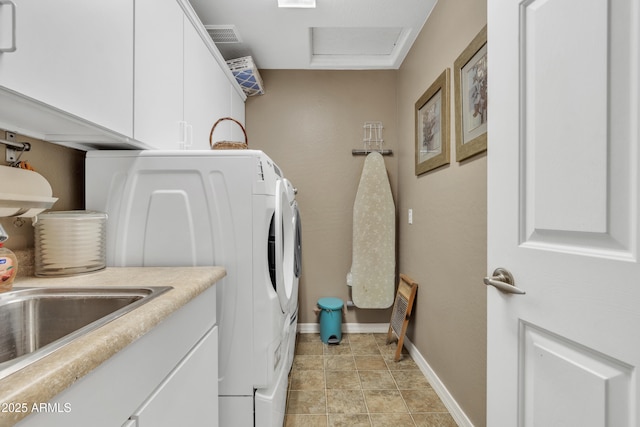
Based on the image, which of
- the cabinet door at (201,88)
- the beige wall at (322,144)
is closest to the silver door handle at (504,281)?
the cabinet door at (201,88)

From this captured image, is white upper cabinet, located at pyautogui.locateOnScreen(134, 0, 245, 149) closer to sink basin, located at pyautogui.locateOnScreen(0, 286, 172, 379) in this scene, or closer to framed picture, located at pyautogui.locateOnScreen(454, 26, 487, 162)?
sink basin, located at pyautogui.locateOnScreen(0, 286, 172, 379)

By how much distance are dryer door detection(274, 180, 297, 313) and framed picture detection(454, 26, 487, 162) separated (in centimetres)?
99

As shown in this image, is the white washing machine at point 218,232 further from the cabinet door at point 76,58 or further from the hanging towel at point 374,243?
the hanging towel at point 374,243

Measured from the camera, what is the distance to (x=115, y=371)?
561mm

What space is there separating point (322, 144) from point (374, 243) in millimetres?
1085

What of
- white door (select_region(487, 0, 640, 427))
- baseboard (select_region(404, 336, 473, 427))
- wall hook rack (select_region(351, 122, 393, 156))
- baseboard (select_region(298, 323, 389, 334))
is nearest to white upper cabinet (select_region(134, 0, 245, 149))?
white door (select_region(487, 0, 640, 427))

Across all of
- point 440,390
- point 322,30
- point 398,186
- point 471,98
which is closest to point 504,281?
point 471,98

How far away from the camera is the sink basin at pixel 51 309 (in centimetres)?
80

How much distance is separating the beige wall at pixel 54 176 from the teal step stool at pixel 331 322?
6.31 ft

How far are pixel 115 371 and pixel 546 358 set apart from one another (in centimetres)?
96

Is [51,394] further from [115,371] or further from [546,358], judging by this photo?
[546,358]

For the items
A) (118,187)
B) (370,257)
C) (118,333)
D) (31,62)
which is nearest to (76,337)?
(118,333)

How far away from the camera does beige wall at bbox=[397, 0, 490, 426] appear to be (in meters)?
1.46

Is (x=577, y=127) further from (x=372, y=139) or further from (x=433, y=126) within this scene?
(x=372, y=139)
